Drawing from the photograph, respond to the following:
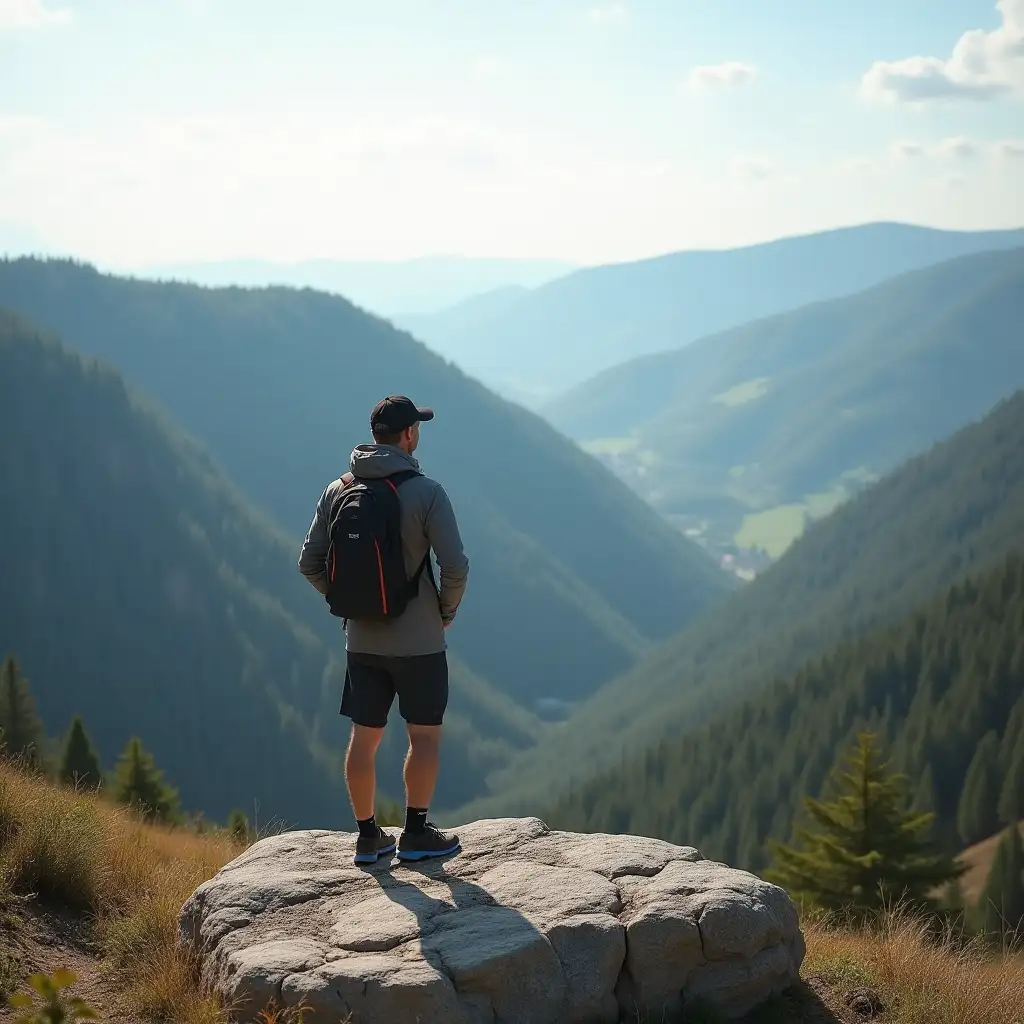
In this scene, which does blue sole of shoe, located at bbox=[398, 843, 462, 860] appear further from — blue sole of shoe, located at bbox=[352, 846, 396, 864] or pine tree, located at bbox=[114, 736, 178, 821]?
pine tree, located at bbox=[114, 736, 178, 821]

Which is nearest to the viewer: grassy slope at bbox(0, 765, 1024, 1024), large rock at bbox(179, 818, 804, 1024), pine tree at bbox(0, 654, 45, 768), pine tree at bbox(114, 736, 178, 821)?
large rock at bbox(179, 818, 804, 1024)

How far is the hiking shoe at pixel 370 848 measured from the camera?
8.68m

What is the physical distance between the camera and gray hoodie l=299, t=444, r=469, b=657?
795 centimetres

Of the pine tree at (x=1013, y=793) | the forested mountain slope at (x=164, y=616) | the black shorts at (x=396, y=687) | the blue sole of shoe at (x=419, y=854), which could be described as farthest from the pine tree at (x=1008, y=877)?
the forested mountain slope at (x=164, y=616)

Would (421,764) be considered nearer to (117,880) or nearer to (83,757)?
(117,880)

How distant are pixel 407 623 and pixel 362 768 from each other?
1376 millimetres

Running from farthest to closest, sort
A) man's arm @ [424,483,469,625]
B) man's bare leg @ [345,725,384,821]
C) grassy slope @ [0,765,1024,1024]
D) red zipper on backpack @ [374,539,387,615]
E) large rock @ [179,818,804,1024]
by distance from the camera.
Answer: man's bare leg @ [345,725,384,821] < man's arm @ [424,483,469,625] < red zipper on backpack @ [374,539,387,615] < grassy slope @ [0,765,1024,1024] < large rock @ [179,818,804,1024]

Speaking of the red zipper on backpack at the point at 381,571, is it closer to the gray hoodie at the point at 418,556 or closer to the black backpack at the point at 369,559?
the black backpack at the point at 369,559

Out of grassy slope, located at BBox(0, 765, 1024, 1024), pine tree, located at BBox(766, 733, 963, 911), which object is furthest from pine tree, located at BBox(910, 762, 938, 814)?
grassy slope, located at BBox(0, 765, 1024, 1024)

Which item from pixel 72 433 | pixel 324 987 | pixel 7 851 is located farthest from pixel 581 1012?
pixel 72 433

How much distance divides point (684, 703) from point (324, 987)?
164279 mm

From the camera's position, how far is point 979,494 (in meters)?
200

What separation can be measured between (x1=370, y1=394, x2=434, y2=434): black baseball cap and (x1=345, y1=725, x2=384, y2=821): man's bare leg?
2.34 metres

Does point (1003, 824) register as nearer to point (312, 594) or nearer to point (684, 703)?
point (684, 703)
